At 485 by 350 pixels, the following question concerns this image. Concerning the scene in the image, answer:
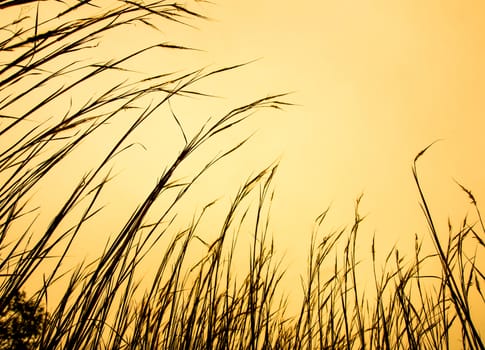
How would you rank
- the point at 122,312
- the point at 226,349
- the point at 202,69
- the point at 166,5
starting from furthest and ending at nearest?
the point at 226,349 < the point at 122,312 < the point at 202,69 < the point at 166,5

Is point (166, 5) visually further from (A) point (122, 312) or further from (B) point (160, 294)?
(B) point (160, 294)

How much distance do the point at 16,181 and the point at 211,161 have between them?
53cm

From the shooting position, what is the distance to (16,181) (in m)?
0.92

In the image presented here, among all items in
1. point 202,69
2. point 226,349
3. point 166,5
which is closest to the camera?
point 166,5

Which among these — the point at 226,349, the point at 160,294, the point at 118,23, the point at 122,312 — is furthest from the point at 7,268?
the point at 118,23

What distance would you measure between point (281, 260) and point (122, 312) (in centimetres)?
70

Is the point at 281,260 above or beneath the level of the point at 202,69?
beneath

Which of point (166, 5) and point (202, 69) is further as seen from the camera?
point (202, 69)

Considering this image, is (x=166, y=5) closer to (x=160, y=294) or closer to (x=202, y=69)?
(x=202, y=69)

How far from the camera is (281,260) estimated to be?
156 cm

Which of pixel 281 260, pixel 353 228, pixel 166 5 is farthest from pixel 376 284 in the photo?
pixel 166 5

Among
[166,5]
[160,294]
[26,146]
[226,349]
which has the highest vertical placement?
[166,5]

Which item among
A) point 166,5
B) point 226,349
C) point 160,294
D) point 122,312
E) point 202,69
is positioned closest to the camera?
point 166,5

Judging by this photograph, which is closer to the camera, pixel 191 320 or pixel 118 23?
pixel 118 23
